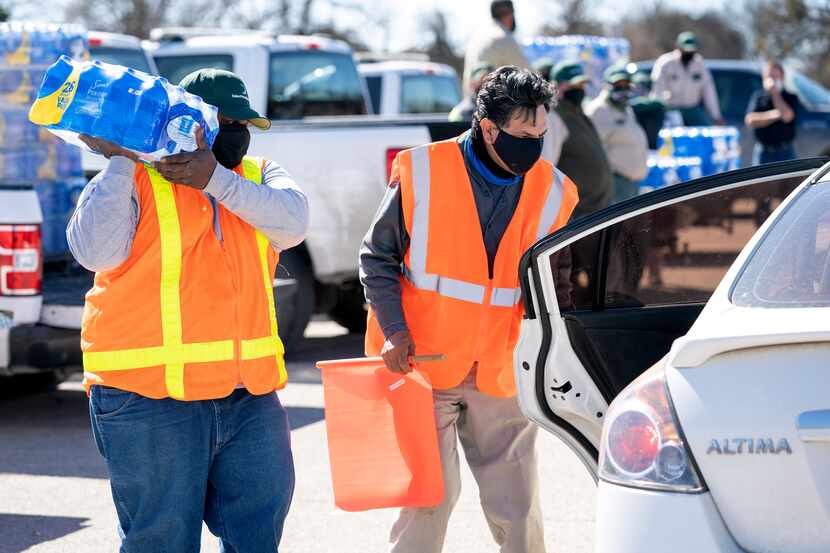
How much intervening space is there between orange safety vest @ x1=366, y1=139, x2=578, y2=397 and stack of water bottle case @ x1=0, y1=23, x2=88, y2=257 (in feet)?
15.8

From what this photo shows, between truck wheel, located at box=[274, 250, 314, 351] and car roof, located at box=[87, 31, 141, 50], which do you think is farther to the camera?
car roof, located at box=[87, 31, 141, 50]

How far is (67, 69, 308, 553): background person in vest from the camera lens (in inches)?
137

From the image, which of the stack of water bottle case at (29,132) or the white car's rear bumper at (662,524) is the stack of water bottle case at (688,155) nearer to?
the stack of water bottle case at (29,132)

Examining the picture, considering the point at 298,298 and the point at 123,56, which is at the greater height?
the point at 123,56

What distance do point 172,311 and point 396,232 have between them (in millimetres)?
851

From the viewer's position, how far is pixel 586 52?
16312mm

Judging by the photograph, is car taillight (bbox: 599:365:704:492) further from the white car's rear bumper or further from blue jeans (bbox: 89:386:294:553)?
blue jeans (bbox: 89:386:294:553)

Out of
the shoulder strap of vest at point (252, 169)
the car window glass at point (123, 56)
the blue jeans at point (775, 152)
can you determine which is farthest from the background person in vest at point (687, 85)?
the shoulder strap of vest at point (252, 169)

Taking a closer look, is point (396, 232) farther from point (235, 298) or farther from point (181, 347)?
point (181, 347)

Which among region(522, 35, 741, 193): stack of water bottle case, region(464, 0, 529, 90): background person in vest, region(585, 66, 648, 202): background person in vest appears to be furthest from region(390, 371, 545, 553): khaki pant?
region(522, 35, 741, 193): stack of water bottle case

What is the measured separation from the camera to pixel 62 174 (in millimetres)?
8648

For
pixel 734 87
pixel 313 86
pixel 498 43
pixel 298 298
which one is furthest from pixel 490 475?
pixel 734 87

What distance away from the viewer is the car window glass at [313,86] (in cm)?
1152

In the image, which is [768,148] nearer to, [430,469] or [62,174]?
[62,174]
